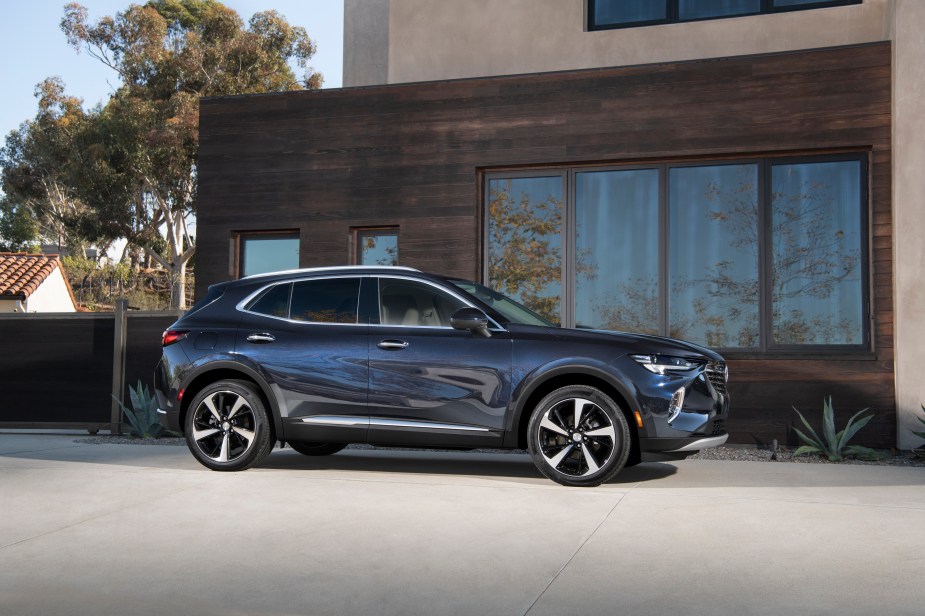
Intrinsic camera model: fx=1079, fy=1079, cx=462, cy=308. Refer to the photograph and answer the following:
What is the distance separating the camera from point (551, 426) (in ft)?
27.4

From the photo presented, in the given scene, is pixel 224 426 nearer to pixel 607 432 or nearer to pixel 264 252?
pixel 607 432

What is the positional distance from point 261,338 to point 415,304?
4.48ft

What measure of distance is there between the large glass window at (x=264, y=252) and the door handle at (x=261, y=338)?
531 cm

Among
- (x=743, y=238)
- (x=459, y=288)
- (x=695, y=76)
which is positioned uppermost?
(x=695, y=76)

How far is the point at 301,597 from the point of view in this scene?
16.8 ft

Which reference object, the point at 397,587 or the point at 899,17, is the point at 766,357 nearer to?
the point at 899,17

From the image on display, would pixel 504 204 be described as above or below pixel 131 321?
above

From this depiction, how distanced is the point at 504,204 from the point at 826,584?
8718 mm

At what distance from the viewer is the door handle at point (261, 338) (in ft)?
30.2

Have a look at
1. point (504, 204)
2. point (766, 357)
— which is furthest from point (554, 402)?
point (504, 204)

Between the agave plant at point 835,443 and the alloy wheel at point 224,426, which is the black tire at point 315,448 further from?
the agave plant at point 835,443

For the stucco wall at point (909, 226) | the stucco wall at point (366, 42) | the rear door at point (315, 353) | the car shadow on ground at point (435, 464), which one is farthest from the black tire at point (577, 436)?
the stucco wall at point (366, 42)

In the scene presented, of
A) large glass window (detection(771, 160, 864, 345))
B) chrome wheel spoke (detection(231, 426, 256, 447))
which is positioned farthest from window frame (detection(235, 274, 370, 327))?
large glass window (detection(771, 160, 864, 345))

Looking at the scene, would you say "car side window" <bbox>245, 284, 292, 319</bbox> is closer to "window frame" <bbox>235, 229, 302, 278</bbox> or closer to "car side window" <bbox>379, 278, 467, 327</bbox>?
"car side window" <bbox>379, 278, 467, 327</bbox>
